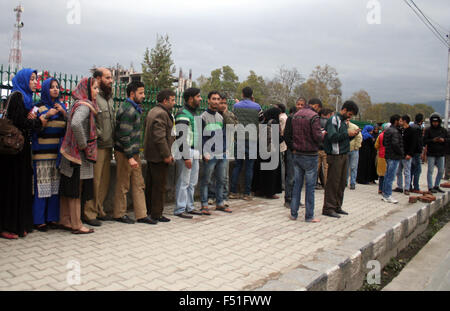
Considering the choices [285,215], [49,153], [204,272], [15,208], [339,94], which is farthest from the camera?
[339,94]

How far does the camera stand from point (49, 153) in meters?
4.86

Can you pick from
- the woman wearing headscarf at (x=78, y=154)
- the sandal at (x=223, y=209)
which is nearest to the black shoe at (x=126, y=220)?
the woman wearing headscarf at (x=78, y=154)

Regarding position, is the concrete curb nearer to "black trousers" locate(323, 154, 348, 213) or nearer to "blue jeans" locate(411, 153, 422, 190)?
"black trousers" locate(323, 154, 348, 213)

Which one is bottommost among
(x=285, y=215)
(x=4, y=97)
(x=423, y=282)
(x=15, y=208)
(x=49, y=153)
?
(x=423, y=282)

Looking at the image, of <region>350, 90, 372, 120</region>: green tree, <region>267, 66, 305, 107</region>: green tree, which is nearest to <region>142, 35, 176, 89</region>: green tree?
<region>267, 66, 305, 107</region>: green tree

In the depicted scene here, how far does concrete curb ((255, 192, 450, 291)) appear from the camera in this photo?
368cm

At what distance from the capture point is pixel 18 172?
457 centimetres

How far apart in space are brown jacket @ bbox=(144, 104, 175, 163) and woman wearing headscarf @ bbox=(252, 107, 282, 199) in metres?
2.63

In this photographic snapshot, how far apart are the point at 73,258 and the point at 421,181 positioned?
1247 centimetres

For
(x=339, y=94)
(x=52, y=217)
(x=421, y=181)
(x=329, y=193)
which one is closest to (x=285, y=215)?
(x=329, y=193)

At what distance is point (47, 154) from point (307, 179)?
13.0 feet

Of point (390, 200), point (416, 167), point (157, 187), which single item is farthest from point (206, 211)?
point (416, 167)

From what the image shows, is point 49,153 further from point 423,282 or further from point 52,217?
point 423,282

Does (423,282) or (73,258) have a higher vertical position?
(73,258)
